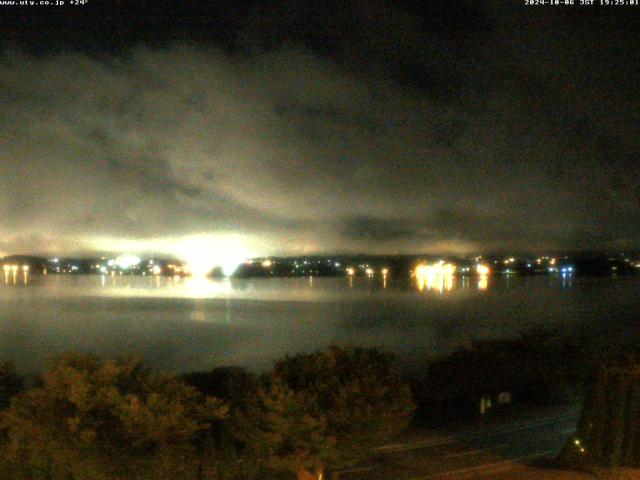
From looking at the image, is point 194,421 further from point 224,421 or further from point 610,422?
point 610,422

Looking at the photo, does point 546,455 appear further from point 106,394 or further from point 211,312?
point 211,312

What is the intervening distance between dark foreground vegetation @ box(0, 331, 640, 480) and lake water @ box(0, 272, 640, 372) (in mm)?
24928

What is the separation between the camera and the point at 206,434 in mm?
8906

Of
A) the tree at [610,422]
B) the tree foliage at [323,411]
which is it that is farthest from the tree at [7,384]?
the tree at [610,422]

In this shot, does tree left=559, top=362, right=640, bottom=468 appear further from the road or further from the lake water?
the lake water

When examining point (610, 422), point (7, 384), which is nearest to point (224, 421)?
point (7, 384)

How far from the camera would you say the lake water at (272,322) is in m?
44.4

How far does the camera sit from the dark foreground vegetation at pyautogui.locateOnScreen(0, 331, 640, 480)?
7.54 metres

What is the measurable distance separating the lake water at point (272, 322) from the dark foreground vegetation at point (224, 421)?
2493 cm

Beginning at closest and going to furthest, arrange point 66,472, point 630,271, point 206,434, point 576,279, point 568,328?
point 66,472
point 206,434
point 568,328
point 630,271
point 576,279

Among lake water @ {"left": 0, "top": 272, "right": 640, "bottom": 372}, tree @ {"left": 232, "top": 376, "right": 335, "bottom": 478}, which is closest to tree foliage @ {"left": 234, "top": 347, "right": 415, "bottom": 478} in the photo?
tree @ {"left": 232, "top": 376, "right": 335, "bottom": 478}

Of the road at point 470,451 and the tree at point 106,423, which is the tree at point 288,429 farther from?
the road at point 470,451

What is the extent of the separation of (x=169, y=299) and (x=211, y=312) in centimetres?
1851

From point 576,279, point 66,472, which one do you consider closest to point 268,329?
point 66,472
